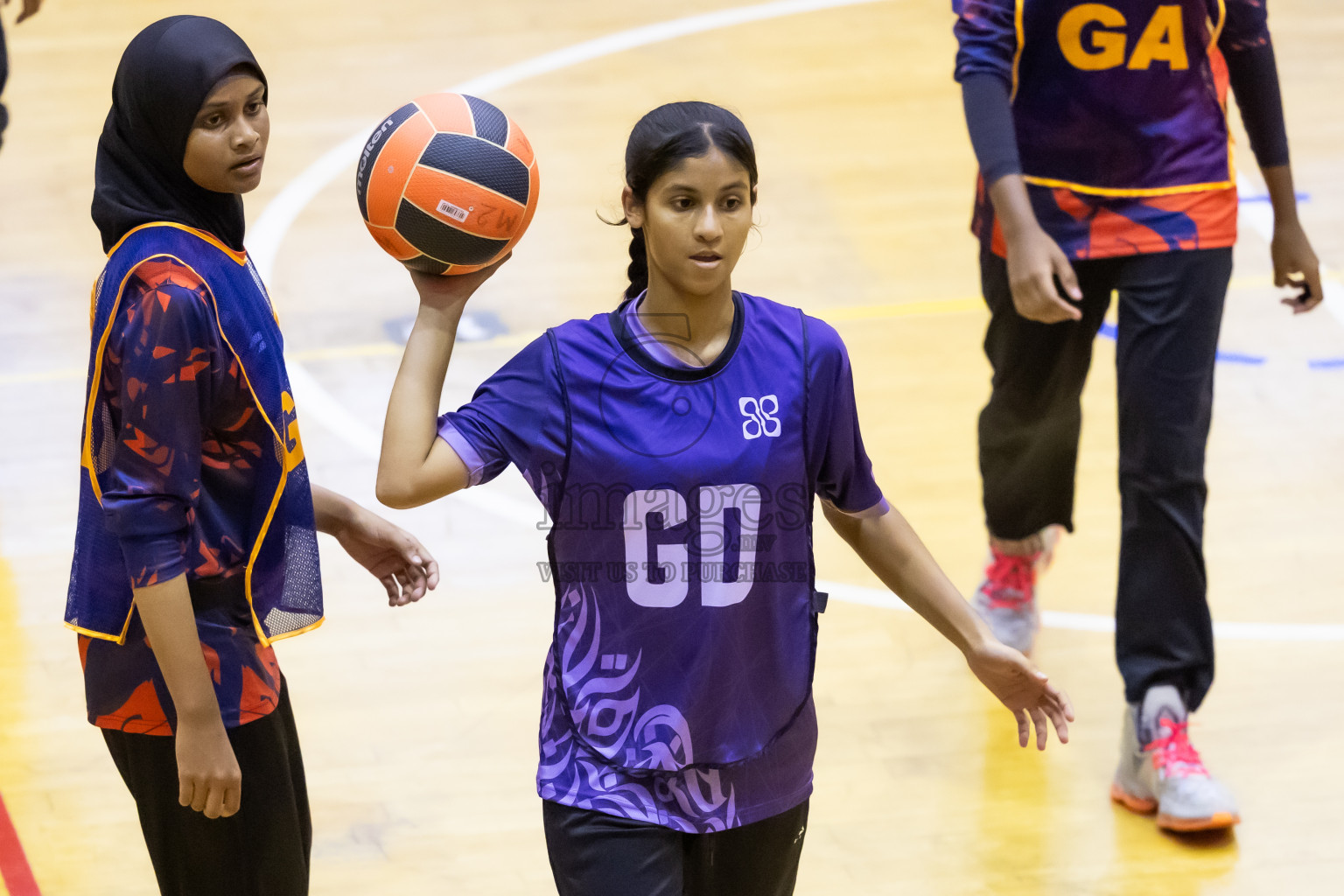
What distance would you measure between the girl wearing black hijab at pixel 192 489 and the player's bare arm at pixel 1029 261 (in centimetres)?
177

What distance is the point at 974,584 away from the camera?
16.4 feet

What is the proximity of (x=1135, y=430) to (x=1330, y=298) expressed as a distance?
299 cm

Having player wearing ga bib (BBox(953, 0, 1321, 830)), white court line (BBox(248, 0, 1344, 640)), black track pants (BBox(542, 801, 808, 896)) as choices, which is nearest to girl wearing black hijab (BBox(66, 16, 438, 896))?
black track pants (BBox(542, 801, 808, 896))

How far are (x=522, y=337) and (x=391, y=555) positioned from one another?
3.39m

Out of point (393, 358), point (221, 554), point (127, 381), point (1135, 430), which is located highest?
point (127, 381)

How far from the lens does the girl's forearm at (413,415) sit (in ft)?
8.25

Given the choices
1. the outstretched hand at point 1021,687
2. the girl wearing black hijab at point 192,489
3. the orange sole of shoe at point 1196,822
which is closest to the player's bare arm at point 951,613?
the outstretched hand at point 1021,687

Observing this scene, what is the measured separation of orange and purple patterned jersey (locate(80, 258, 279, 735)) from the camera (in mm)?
2500

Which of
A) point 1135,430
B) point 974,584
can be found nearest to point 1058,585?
point 974,584

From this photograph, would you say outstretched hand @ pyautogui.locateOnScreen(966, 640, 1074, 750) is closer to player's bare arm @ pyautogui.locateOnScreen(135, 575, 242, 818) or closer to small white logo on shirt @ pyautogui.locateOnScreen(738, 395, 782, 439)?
small white logo on shirt @ pyautogui.locateOnScreen(738, 395, 782, 439)

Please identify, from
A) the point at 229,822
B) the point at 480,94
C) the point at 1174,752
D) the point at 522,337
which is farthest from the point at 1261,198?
the point at 229,822

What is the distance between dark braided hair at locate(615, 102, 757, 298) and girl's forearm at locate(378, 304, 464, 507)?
342 mm

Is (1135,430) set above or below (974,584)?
above

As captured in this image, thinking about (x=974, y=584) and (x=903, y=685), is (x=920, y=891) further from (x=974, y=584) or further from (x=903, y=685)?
(x=974, y=584)
